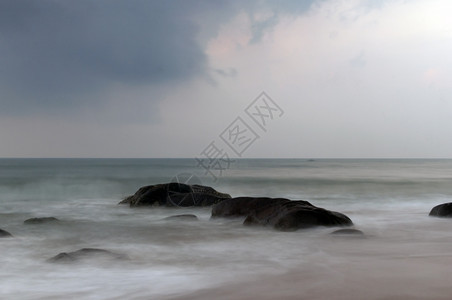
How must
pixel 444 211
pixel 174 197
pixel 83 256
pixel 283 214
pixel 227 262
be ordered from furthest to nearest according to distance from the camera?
pixel 174 197, pixel 444 211, pixel 283 214, pixel 227 262, pixel 83 256

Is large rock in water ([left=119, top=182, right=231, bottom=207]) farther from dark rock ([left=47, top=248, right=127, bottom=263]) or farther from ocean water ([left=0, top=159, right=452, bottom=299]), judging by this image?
dark rock ([left=47, top=248, right=127, bottom=263])

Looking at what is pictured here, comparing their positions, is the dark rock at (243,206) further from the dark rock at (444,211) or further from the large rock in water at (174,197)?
the dark rock at (444,211)

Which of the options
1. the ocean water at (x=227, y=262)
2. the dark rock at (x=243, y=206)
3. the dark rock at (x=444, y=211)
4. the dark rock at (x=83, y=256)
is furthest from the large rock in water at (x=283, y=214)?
the dark rock at (x=83, y=256)

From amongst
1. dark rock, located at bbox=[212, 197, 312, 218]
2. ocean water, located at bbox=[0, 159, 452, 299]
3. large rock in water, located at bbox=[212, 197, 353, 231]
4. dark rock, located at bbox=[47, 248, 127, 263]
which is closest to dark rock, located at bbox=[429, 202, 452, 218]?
ocean water, located at bbox=[0, 159, 452, 299]

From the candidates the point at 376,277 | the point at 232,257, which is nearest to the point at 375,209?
the point at 232,257

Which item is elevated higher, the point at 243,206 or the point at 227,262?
the point at 243,206

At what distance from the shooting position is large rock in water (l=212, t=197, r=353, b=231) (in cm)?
1011

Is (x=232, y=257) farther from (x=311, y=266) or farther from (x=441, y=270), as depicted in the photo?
(x=441, y=270)

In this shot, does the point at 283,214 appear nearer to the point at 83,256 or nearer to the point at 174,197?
the point at 83,256

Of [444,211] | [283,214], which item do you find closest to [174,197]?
[283,214]

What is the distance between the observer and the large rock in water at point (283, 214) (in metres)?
10.1

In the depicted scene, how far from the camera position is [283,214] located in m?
10.5

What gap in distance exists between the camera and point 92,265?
693 centimetres

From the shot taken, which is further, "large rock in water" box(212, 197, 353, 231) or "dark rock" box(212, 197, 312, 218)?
"dark rock" box(212, 197, 312, 218)
